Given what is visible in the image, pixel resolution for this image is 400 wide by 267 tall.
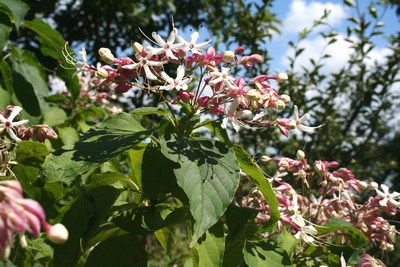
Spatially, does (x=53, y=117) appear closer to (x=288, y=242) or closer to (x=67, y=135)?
(x=67, y=135)

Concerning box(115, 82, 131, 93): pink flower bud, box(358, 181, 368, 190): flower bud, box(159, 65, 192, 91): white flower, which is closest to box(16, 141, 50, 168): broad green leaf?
box(115, 82, 131, 93): pink flower bud

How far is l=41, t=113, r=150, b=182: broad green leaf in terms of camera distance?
1.07 meters

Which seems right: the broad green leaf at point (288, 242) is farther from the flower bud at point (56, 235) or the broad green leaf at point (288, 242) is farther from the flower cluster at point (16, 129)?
the flower bud at point (56, 235)

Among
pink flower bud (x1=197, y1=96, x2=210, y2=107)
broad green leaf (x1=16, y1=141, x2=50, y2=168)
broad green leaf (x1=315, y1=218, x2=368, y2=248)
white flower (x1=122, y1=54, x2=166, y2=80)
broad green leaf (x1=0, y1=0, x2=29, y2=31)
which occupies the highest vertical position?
broad green leaf (x1=0, y1=0, x2=29, y2=31)


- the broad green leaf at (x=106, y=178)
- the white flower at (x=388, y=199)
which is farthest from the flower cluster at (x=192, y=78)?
the white flower at (x=388, y=199)

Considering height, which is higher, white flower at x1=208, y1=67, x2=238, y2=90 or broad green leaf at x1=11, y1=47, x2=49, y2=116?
broad green leaf at x1=11, y1=47, x2=49, y2=116

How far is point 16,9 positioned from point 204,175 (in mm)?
1119

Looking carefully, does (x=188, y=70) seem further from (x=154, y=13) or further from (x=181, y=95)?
(x=154, y=13)

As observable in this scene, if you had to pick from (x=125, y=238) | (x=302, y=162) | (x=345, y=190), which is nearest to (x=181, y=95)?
(x=125, y=238)

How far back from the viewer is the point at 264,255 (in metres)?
1.24

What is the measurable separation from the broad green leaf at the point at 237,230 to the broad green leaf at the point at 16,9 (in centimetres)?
104

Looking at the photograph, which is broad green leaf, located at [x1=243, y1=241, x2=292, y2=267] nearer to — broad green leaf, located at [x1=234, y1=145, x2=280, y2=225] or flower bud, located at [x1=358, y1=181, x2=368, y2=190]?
broad green leaf, located at [x1=234, y1=145, x2=280, y2=225]

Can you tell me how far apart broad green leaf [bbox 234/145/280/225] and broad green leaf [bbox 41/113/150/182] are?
0.72 feet

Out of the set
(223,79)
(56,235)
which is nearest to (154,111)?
(223,79)
